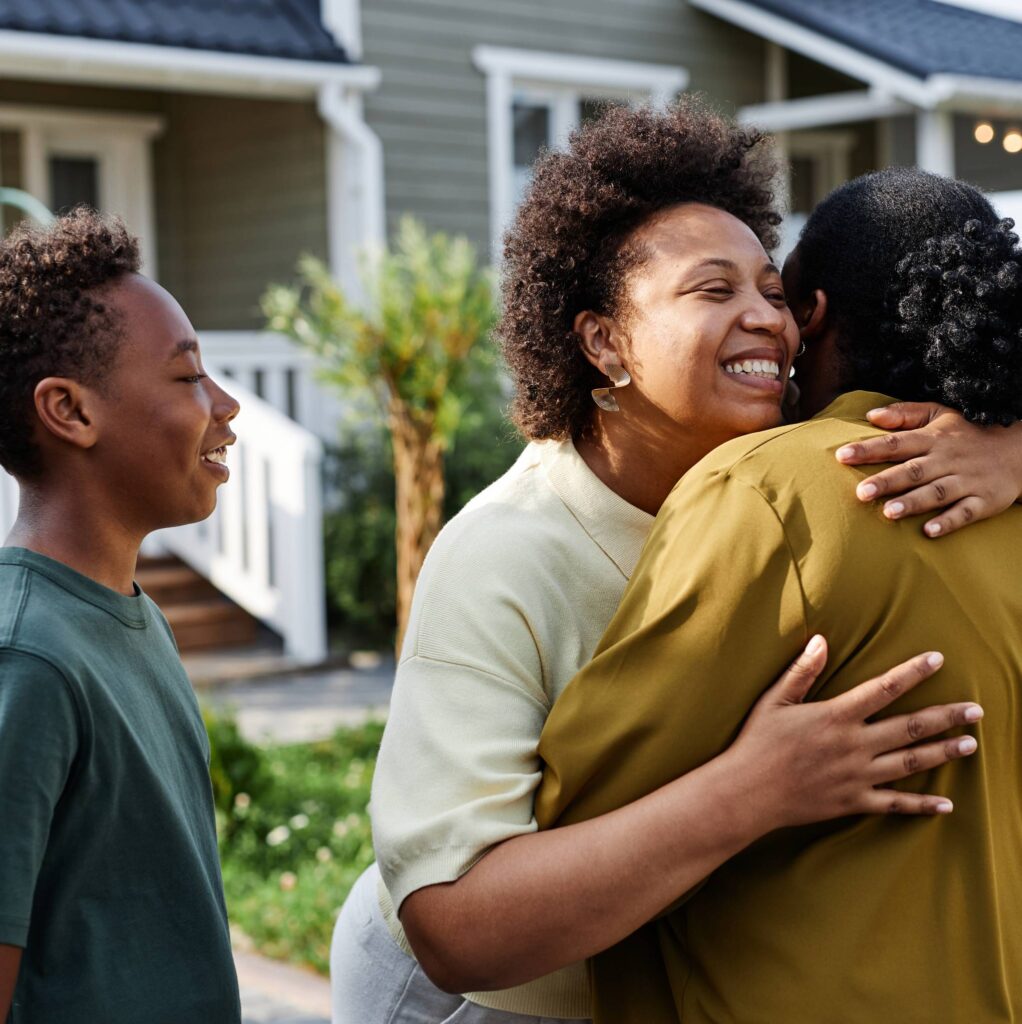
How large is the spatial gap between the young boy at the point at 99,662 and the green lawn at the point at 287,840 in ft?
8.69

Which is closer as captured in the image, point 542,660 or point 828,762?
point 828,762

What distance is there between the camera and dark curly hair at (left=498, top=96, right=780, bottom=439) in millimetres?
2123

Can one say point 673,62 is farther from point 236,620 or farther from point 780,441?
point 780,441

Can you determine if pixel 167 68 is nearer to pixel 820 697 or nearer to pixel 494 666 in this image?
pixel 494 666

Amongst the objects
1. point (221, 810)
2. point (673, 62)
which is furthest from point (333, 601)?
point (673, 62)

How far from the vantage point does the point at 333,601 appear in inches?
409

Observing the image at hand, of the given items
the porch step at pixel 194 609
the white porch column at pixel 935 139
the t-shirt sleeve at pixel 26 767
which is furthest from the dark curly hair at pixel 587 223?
the white porch column at pixel 935 139

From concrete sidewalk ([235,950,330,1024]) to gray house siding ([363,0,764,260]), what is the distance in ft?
26.3

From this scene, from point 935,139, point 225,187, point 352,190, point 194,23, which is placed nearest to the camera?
point 194,23

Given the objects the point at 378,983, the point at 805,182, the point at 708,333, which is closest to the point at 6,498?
the point at 378,983

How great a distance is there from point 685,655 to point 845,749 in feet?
0.67

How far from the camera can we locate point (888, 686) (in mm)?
1623

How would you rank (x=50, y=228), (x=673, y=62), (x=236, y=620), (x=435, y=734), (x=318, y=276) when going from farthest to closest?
(x=673, y=62) < (x=236, y=620) < (x=318, y=276) < (x=50, y=228) < (x=435, y=734)

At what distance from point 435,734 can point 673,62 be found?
12310mm
